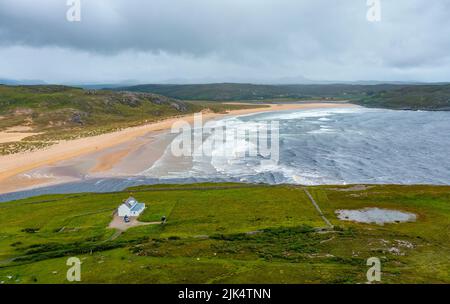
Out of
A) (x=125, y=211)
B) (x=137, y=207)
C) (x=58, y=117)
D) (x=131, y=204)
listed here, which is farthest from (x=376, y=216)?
(x=58, y=117)

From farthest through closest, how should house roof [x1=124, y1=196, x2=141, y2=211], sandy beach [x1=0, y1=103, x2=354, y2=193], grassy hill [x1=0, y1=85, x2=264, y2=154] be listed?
grassy hill [x1=0, y1=85, x2=264, y2=154]
sandy beach [x1=0, y1=103, x2=354, y2=193]
house roof [x1=124, y1=196, x2=141, y2=211]

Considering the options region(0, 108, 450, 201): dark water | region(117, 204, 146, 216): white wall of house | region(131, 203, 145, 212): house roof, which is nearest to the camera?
region(117, 204, 146, 216): white wall of house

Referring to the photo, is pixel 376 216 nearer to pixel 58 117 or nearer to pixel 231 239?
pixel 231 239

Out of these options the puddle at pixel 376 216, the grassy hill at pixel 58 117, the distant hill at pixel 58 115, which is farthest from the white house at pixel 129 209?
the distant hill at pixel 58 115

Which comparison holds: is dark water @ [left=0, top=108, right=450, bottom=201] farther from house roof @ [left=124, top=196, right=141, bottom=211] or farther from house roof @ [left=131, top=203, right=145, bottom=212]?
house roof @ [left=124, top=196, right=141, bottom=211]

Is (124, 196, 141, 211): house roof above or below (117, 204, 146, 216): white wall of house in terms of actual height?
above

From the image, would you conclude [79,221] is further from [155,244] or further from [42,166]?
[42,166]

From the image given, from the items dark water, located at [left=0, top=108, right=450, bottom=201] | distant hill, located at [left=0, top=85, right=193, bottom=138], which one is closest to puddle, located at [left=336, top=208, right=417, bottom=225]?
dark water, located at [left=0, top=108, right=450, bottom=201]

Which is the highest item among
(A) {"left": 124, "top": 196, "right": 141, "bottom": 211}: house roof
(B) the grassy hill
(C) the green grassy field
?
(B) the grassy hill
